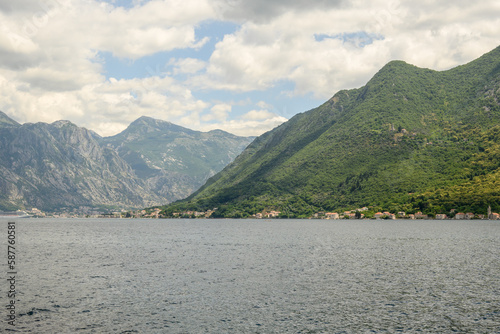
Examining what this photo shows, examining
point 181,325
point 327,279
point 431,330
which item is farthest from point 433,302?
point 181,325

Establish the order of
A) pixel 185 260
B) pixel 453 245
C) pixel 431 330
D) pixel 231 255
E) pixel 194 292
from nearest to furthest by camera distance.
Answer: pixel 431 330 → pixel 194 292 → pixel 185 260 → pixel 231 255 → pixel 453 245

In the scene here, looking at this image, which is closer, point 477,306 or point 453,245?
point 477,306

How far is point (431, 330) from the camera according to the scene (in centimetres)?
4272

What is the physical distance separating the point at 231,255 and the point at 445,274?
54433 mm

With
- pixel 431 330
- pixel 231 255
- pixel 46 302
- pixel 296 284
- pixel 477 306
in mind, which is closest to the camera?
pixel 431 330

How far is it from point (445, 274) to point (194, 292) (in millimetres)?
47475

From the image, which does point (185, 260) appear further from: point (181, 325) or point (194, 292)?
point (181, 325)

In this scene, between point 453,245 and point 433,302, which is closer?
point 433,302

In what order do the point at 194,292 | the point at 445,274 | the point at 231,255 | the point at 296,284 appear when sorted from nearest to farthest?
1. the point at 194,292
2. the point at 296,284
3. the point at 445,274
4. the point at 231,255

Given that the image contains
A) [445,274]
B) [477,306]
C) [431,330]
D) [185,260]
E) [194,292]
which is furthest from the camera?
[185,260]

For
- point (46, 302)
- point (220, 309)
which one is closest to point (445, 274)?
point (220, 309)

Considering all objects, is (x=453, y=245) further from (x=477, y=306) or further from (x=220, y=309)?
(x=220, y=309)

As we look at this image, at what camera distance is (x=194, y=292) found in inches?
2450

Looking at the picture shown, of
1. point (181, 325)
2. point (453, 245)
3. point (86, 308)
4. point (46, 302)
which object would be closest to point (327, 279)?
point (181, 325)
